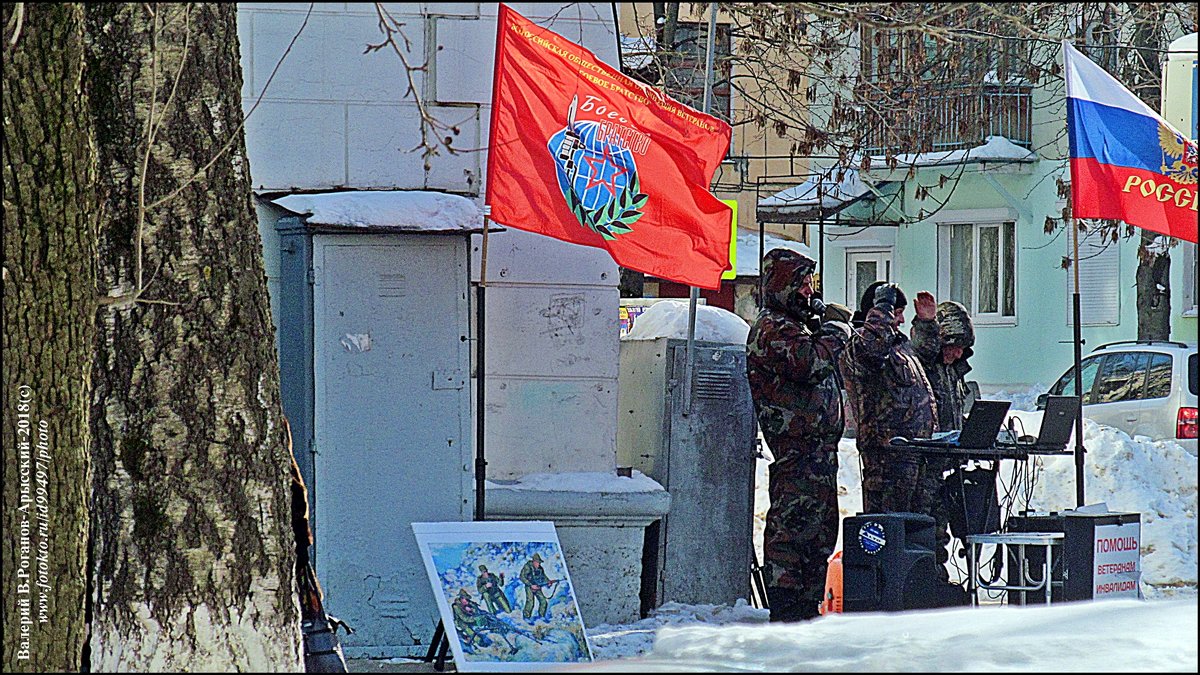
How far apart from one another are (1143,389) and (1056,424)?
969 cm

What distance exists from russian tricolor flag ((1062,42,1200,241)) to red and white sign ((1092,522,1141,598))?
Result: 186cm

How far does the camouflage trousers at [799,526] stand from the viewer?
8.48 m

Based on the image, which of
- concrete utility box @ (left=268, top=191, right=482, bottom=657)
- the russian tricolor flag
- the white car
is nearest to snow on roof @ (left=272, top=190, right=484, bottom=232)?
concrete utility box @ (left=268, top=191, right=482, bottom=657)

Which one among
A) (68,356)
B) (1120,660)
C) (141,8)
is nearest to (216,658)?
(68,356)

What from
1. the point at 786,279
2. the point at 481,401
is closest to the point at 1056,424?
the point at 786,279

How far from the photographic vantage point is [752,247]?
30953 millimetres

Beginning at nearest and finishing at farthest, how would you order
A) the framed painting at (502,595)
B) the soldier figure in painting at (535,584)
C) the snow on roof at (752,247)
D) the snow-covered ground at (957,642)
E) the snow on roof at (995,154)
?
the snow-covered ground at (957,642) < the framed painting at (502,595) < the soldier figure in painting at (535,584) < the snow on roof at (995,154) < the snow on roof at (752,247)

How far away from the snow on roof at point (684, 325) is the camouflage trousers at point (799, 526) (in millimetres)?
1043

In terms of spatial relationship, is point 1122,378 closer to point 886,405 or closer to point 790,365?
point 886,405

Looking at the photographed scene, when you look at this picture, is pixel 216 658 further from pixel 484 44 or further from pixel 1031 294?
pixel 1031 294

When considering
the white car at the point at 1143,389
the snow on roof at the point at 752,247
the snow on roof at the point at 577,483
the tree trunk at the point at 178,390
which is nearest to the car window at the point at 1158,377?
the white car at the point at 1143,389

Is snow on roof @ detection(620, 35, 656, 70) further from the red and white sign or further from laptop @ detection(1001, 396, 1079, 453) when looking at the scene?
the red and white sign

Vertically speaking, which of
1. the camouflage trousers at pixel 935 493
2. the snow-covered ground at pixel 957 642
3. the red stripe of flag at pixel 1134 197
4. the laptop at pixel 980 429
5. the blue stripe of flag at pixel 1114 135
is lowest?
the camouflage trousers at pixel 935 493

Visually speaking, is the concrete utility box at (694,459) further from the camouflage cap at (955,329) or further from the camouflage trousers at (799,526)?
the camouflage cap at (955,329)
